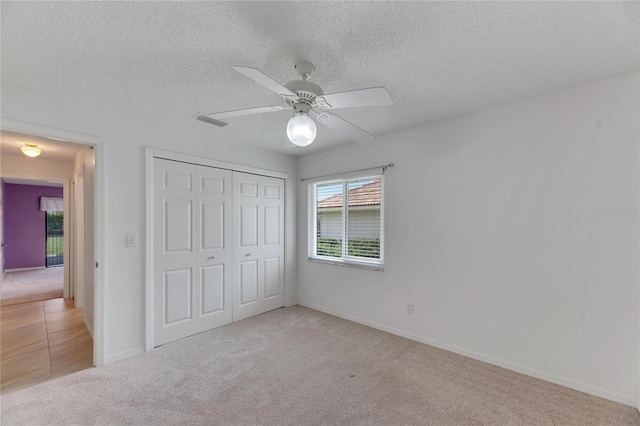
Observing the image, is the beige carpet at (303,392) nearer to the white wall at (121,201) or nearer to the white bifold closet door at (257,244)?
the white wall at (121,201)

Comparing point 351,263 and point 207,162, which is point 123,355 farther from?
point 351,263

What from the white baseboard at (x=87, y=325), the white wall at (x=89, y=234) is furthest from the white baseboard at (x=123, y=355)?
the white baseboard at (x=87, y=325)

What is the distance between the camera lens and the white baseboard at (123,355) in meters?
2.61

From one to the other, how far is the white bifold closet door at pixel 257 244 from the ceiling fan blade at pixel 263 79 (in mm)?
2296

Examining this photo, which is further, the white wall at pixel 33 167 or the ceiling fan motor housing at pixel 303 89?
the white wall at pixel 33 167

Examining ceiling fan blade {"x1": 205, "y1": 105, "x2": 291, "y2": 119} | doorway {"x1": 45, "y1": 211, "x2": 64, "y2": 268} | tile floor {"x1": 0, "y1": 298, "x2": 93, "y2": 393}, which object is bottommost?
tile floor {"x1": 0, "y1": 298, "x2": 93, "y2": 393}

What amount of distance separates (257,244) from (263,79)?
2.87m

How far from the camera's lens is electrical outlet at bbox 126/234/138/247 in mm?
2779

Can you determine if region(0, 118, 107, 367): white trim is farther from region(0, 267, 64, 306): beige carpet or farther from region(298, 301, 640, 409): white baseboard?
region(0, 267, 64, 306): beige carpet

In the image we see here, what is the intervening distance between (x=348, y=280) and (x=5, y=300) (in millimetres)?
5747

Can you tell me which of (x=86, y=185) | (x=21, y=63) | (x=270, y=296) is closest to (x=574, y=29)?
(x=21, y=63)

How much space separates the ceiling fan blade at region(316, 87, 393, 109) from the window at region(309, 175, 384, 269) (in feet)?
6.24

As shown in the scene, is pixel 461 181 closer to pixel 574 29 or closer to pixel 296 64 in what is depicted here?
pixel 574 29

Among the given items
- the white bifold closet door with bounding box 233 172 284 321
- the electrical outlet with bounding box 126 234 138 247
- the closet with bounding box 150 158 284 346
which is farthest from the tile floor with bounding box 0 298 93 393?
the white bifold closet door with bounding box 233 172 284 321
